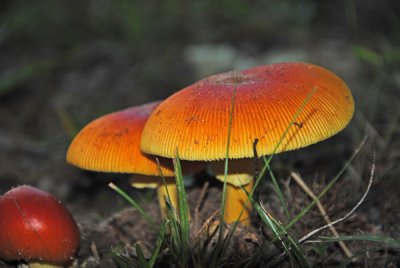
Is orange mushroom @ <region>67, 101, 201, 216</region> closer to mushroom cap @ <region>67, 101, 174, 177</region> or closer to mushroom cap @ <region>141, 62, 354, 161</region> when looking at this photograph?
mushroom cap @ <region>67, 101, 174, 177</region>

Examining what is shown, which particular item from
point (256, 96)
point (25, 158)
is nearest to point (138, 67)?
point (25, 158)

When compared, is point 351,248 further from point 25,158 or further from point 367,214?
point 25,158

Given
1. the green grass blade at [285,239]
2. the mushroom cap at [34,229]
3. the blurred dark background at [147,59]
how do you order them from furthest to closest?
the blurred dark background at [147,59], the mushroom cap at [34,229], the green grass blade at [285,239]

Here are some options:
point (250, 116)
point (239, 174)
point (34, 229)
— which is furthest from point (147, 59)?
point (250, 116)

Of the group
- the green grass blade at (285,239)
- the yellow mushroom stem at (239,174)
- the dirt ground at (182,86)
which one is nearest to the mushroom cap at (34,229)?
the dirt ground at (182,86)

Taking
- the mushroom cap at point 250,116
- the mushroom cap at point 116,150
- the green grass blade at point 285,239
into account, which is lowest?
the green grass blade at point 285,239

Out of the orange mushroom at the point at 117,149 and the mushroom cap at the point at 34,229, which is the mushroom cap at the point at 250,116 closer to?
the orange mushroom at the point at 117,149

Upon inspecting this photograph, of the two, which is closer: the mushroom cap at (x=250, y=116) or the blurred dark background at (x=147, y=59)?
the mushroom cap at (x=250, y=116)

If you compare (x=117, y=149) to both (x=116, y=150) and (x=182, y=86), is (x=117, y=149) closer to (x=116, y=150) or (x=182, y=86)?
(x=116, y=150)
